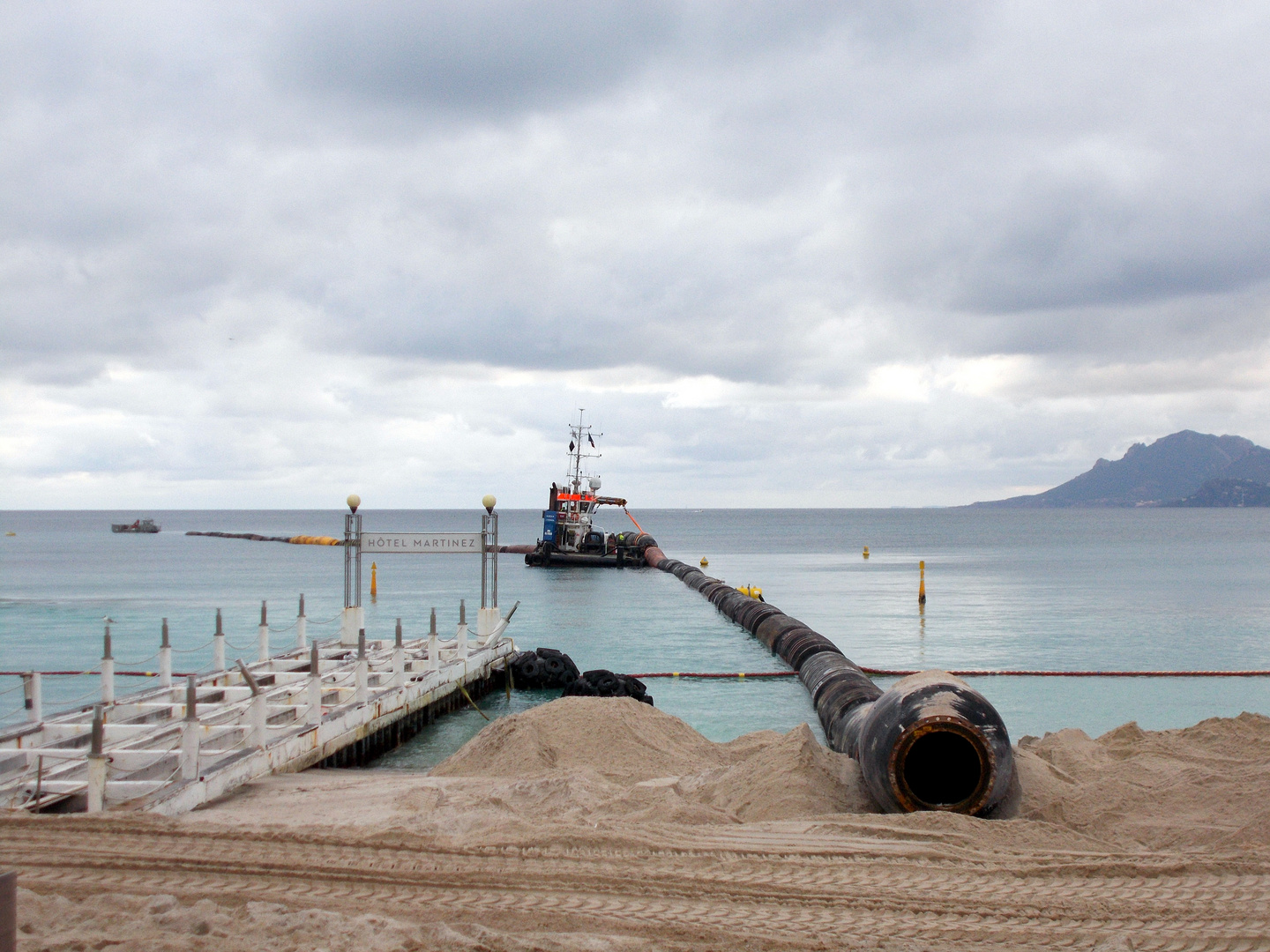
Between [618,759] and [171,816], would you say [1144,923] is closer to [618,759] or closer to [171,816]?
[618,759]

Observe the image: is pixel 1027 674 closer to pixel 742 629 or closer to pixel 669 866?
pixel 742 629

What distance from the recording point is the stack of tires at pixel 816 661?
14.7m

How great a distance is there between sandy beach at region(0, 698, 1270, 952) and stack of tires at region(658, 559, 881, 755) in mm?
3454

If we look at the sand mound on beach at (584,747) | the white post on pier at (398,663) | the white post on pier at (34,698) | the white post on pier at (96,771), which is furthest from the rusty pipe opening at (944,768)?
the white post on pier at (34,698)

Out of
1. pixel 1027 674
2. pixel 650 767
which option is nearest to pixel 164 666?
pixel 650 767

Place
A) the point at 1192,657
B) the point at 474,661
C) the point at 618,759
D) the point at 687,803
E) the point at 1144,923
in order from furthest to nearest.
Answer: the point at 1192,657
the point at 474,661
the point at 618,759
the point at 687,803
the point at 1144,923

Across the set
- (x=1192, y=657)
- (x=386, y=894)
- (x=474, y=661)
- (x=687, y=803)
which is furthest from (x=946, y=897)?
(x=1192, y=657)

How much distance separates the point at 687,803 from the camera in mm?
8781

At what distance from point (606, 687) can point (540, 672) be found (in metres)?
4.15

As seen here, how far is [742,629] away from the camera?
32719 mm

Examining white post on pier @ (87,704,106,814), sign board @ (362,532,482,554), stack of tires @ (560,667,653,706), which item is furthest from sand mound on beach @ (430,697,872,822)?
sign board @ (362,532,482,554)

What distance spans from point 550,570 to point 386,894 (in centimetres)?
5562

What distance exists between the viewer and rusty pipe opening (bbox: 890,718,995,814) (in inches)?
348

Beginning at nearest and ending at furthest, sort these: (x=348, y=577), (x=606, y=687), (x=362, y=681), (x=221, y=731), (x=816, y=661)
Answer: (x=221, y=731)
(x=362, y=681)
(x=606, y=687)
(x=348, y=577)
(x=816, y=661)
